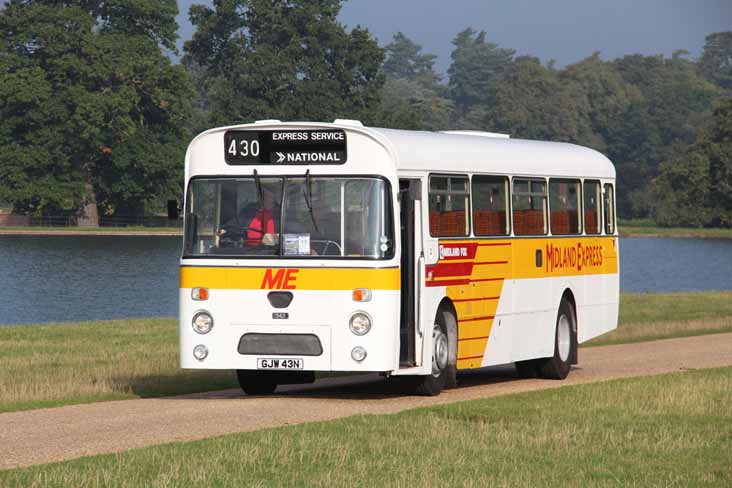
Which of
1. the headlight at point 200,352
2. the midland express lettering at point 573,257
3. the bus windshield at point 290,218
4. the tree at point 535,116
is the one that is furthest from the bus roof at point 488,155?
the tree at point 535,116

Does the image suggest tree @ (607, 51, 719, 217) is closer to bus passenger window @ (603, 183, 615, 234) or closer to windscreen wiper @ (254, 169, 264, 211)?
bus passenger window @ (603, 183, 615, 234)

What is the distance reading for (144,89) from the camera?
379 feet

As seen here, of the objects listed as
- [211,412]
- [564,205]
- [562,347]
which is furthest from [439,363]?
[564,205]

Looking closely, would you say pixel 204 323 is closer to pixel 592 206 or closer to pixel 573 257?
pixel 573 257

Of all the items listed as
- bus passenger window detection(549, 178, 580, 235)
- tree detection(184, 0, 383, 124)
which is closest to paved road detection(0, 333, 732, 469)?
bus passenger window detection(549, 178, 580, 235)

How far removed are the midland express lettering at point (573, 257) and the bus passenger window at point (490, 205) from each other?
65.4 inches

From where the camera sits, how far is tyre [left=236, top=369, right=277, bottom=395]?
20141mm

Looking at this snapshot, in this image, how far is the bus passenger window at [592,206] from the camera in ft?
81.4

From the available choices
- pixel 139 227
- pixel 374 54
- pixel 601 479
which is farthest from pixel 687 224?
pixel 601 479

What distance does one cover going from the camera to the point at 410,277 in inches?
755

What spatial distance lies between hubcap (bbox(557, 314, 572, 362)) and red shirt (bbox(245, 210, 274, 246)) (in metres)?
6.13

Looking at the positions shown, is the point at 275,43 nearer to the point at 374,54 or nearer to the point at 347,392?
the point at 374,54

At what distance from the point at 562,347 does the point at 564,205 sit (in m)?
1.95

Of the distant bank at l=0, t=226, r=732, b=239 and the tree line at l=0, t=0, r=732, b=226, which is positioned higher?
the tree line at l=0, t=0, r=732, b=226
